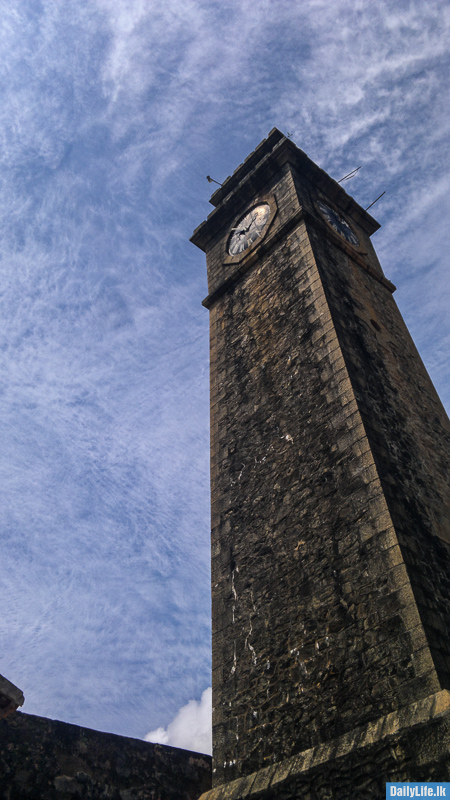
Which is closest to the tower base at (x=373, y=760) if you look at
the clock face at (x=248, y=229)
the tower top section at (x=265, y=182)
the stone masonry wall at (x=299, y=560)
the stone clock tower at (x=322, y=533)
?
the stone clock tower at (x=322, y=533)

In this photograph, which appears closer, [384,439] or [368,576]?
[368,576]

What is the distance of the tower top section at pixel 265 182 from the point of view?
37.2ft

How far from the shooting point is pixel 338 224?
36.4ft

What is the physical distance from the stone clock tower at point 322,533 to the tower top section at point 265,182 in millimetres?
1586

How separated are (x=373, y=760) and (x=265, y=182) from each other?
10.0 m

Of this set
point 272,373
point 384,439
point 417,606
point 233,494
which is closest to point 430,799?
point 417,606

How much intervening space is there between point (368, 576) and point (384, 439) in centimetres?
169

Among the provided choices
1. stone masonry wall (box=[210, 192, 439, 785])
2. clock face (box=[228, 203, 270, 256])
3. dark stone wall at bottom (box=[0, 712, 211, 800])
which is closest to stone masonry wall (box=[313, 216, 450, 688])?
stone masonry wall (box=[210, 192, 439, 785])

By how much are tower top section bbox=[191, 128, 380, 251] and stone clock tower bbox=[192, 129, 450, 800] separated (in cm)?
159

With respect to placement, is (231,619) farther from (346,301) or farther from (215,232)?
(215,232)

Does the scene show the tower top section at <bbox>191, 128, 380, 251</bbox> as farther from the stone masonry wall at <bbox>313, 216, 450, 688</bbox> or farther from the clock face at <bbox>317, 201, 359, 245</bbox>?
the stone masonry wall at <bbox>313, 216, 450, 688</bbox>

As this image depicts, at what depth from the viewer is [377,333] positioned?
8680mm

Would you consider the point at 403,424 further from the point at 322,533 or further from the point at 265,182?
the point at 265,182

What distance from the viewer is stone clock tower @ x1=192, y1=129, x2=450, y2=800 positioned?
15.4 feet
